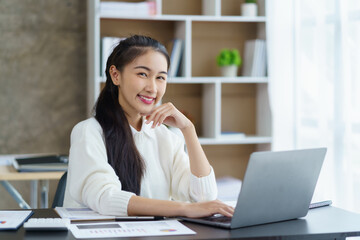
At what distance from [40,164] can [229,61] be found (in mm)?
1520

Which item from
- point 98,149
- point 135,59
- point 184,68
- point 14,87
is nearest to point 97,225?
point 98,149

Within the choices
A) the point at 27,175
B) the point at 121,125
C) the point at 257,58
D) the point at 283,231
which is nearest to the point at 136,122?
the point at 121,125

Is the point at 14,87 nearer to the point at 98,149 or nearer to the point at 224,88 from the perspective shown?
the point at 224,88

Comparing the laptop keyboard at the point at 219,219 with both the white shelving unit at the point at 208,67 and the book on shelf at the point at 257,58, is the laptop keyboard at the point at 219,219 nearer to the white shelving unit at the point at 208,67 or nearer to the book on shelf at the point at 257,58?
the white shelving unit at the point at 208,67

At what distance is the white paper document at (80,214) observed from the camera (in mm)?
1630

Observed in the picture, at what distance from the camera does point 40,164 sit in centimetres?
300

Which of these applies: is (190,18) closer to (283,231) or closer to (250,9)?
(250,9)

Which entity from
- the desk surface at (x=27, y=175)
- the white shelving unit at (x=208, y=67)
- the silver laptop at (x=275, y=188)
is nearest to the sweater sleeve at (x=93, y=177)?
the silver laptop at (x=275, y=188)

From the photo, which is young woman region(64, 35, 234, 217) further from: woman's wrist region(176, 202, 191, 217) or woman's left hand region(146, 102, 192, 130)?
woman's wrist region(176, 202, 191, 217)

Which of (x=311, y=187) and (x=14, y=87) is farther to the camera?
(x=14, y=87)

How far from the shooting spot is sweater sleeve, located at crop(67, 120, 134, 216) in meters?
1.69

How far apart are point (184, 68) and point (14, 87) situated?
45.9 inches

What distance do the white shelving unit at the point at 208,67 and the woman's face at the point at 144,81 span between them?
64.8 inches

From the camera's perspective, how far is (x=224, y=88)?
4.14 m
